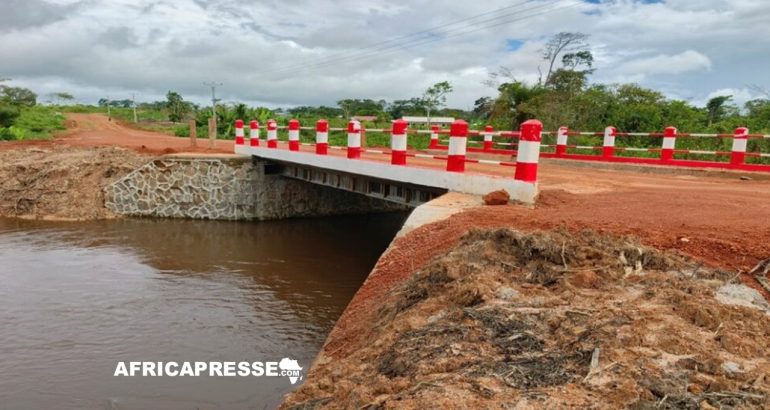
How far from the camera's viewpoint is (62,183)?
15680mm

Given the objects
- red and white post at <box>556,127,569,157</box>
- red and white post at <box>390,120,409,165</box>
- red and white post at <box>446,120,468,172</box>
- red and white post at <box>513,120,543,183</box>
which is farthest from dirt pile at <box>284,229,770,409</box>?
red and white post at <box>556,127,569,157</box>

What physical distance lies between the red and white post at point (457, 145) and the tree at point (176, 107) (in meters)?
47.1

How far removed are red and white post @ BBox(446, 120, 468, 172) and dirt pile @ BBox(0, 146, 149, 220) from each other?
12.2 metres

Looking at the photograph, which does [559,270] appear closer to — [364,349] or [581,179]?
[364,349]

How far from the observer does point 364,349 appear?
2902mm

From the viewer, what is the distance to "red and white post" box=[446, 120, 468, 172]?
275 inches

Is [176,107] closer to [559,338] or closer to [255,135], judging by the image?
[255,135]

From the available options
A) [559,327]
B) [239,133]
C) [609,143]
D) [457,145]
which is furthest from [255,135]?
[559,327]

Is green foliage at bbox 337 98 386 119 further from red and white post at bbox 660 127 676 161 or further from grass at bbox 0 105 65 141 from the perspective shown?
red and white post at bbox 660 127 676 161

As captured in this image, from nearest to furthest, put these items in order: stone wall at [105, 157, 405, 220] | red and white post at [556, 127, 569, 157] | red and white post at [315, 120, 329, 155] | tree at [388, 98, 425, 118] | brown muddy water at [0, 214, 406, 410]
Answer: brown muddy water at [0, 214, 406, 410] → red and white post at [315, 120, 329, 155] → red and white post at [556, 127, 569, 157] → stone wall at [105, 157, 405, 220] → tree at [388, 98, 425, 118]

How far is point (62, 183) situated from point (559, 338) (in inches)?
676

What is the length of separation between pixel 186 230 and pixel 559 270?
1284 cm

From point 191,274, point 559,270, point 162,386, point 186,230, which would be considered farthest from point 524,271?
point 186,230

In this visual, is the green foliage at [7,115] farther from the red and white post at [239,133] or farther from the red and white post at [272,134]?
the red and white post at [272,134]
